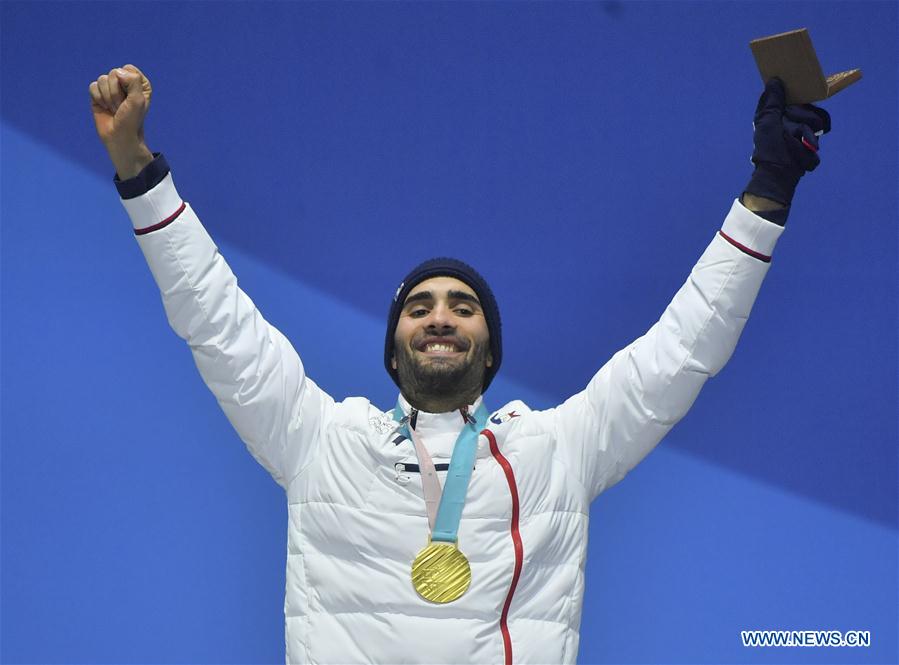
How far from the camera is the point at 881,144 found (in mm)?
2602

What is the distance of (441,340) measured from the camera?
1974 millimetres

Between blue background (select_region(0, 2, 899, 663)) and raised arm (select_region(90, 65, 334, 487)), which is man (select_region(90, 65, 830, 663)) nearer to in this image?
raised arm (select_region(90, 65, 334, 487))

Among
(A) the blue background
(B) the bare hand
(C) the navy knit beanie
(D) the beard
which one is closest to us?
(B) the bare hand

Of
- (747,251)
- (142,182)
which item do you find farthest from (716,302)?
(142,182)

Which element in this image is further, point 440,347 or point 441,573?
point 440,347

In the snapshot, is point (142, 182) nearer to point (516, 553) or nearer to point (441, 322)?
point (441, 322)

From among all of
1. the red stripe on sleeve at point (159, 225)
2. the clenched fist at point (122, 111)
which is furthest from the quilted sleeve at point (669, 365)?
the clenched fist at point (122, 111)

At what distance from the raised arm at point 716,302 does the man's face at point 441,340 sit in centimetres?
20

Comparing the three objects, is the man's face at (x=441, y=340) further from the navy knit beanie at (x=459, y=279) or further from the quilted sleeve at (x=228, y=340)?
the quilted sleeve at (x=228, y=340)

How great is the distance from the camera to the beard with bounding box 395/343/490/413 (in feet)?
6.37

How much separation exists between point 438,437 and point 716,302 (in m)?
0.48

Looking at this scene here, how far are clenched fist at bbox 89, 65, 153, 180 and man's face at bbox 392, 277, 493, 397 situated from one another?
50cm

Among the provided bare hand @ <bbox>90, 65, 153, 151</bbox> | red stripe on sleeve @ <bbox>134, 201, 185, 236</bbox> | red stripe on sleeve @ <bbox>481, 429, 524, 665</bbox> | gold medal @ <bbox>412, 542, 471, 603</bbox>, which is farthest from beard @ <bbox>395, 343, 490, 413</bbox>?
bare hand @ <bbox>90, 65, 153, 151</bbox>

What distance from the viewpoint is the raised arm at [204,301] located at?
1.80 m
